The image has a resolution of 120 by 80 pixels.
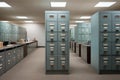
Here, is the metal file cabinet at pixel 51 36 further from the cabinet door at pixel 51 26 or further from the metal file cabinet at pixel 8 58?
the metal file cabinet at pixel 8 58

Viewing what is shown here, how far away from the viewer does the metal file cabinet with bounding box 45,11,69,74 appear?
516 cm

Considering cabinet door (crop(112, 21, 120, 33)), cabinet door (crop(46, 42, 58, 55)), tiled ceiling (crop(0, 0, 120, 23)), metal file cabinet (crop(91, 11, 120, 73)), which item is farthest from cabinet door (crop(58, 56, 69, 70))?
tiled ceiling (crop(0, 0, 120, 23))

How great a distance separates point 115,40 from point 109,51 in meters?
0.41

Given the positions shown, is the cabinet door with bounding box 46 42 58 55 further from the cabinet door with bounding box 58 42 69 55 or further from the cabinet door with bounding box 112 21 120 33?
the cabinet door with bounding box 112 21 120 33

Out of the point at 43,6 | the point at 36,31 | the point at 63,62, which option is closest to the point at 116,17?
the point at 63,62

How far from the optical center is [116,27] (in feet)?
16.9

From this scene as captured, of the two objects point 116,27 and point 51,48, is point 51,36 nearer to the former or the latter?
point 51,48

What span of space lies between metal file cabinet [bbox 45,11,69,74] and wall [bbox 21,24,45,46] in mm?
11760

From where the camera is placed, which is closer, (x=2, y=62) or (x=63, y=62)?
(x=2, y=62)

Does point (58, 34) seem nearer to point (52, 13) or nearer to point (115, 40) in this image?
point (52, 13)

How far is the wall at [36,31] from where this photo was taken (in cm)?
1669

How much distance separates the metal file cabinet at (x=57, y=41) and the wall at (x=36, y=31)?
38.6 feet

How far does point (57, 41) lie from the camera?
5.20 m

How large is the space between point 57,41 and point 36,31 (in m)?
11.9
